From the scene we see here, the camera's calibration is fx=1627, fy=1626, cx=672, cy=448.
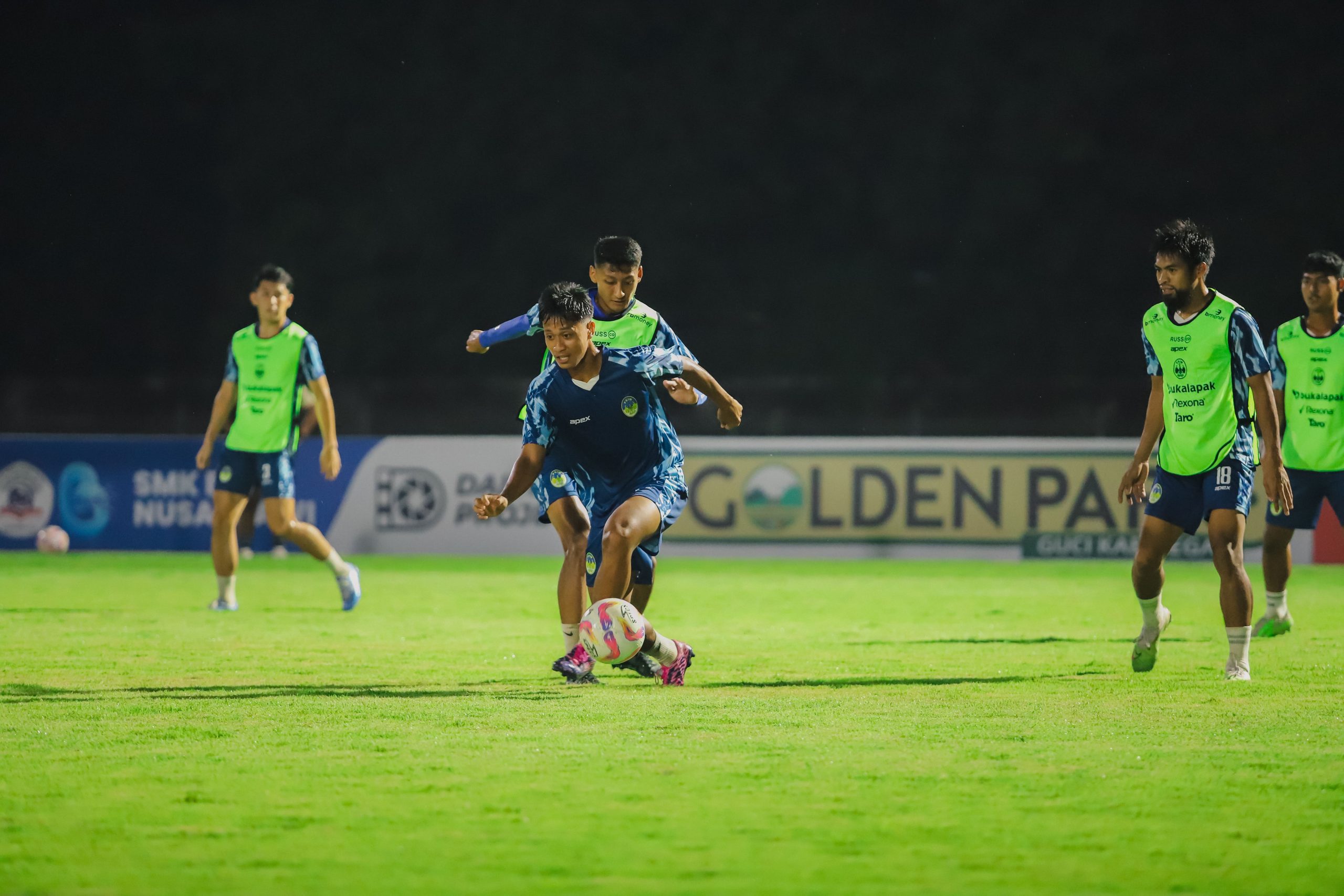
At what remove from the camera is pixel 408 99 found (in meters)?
31.1

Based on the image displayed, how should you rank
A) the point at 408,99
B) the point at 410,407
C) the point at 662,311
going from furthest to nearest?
the point at 408,99 → the point at 662,311 → the point at 410,407

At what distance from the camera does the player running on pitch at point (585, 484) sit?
793 cm

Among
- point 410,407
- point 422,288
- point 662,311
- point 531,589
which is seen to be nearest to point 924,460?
point 531,589

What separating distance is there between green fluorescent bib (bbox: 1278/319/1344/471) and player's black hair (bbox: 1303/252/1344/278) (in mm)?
488

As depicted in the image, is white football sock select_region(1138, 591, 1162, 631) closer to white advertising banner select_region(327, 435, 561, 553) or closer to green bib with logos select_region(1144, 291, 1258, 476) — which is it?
green bib with logos select_region(1144, 291, 1258, 476)

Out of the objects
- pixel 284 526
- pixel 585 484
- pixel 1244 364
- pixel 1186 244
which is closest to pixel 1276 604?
pixel 1244 364

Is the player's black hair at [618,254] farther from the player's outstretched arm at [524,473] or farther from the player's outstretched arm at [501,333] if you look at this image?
the player's outstretched arm at [524,473]

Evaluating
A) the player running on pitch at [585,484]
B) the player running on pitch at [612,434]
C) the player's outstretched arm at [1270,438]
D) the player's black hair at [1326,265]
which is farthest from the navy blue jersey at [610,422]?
the player's black hair at [1326,265]

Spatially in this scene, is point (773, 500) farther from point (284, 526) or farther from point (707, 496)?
point (284, 526)

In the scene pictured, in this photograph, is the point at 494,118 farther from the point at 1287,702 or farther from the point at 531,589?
the point at 1287,702

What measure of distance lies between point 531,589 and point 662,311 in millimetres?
14954

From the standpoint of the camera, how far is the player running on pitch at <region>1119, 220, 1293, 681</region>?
7793mm

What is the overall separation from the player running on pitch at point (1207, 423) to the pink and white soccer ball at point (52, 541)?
14.3 m

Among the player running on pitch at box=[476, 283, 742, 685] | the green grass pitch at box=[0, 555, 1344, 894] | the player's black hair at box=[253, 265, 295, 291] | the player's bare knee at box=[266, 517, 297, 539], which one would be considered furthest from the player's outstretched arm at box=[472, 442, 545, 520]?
the player's black hair at box=[253, 265, 295, 291]
